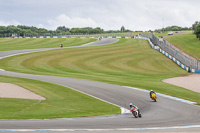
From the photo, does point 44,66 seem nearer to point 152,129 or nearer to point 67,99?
point 67,99

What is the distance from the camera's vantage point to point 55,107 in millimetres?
17703

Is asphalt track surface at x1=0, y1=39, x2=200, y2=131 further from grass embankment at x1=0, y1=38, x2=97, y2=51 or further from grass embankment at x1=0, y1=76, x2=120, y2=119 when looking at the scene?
grass embankment at x1=0, y1=38, x2=97, y2=51

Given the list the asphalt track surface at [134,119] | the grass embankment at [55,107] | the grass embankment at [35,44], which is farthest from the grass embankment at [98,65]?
the grass embankment at [35,44]

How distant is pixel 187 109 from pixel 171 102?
9.58 ft

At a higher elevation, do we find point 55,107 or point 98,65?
point 55,107

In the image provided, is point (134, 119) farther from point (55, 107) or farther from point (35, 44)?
point (35, 44)

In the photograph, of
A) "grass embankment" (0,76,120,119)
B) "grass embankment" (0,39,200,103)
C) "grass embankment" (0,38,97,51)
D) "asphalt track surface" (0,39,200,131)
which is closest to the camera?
"asphalt track surface" (0,39,200,131)

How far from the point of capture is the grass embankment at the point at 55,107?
1539 cm

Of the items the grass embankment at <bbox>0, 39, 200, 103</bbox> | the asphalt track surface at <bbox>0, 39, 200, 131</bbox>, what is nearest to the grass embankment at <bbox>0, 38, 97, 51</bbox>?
the grass embankment at <bbox>0, 39, 200, 103</bbox>

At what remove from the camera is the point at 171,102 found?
20875 millimetres

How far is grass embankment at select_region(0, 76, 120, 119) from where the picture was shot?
50.5ft

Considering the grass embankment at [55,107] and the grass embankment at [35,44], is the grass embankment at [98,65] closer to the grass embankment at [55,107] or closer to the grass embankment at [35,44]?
the grass embankment at [55,107]

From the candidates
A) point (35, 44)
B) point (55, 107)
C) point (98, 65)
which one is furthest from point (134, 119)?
point (35, 44)

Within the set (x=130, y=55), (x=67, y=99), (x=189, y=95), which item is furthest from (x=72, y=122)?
(x=130, y=55)
